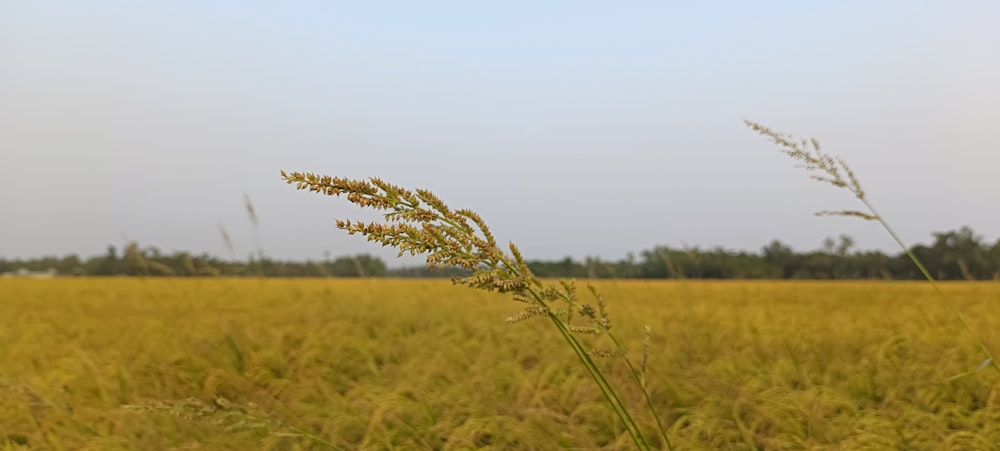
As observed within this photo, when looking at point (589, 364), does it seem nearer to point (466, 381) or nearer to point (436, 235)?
point (436, 235)

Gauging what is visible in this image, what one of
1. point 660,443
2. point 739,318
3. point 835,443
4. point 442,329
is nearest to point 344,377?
point 442,329

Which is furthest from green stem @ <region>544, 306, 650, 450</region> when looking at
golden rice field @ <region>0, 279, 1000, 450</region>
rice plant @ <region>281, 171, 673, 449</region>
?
golden rice field @ <region>0, 279, 1000, 450</region>

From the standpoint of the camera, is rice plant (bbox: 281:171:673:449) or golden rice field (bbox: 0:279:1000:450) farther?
golden rice field (bbox: 0:279:1000:450)

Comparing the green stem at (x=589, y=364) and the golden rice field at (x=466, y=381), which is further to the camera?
Answer: the golden rice field at (x=466, y=381)

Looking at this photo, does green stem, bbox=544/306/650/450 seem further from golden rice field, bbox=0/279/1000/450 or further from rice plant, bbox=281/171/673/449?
golden rice field, bbox=0/279/1000/450

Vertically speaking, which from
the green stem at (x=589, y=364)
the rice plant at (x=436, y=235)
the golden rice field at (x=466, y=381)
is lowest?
the golden rice field at (x=466, y=381)

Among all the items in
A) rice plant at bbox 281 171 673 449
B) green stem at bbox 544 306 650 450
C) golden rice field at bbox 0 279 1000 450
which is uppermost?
rice plant at bbox 281 171 673 449

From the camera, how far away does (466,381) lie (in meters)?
3.71

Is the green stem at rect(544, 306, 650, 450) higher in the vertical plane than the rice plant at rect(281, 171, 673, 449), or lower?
lower

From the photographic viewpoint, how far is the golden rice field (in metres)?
2.97

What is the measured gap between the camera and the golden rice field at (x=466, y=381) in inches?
117

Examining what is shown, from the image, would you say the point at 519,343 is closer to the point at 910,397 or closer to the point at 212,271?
the point at 910,397

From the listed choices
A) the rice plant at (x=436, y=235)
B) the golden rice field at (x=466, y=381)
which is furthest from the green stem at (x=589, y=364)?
the golden rice field at (x=466, y=381)

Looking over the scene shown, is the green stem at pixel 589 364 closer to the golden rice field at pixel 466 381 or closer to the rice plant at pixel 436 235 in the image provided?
the rice plant at pixel 436 235
